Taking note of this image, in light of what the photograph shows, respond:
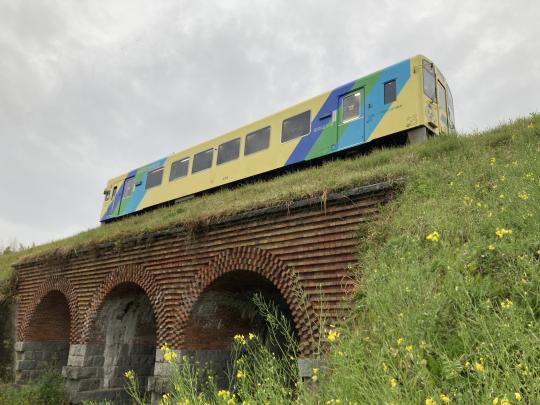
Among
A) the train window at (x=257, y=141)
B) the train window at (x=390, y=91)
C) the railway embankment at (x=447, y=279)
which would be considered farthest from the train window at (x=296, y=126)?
the railway embankment at (x=447, y=279)

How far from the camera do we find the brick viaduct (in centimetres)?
644

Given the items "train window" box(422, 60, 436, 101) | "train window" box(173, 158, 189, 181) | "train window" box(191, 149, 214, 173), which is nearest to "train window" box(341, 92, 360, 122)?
"train window" box(422, 60, 436, 101)

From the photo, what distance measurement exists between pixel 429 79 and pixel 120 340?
10.3 metres

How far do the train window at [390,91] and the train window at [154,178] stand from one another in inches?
355

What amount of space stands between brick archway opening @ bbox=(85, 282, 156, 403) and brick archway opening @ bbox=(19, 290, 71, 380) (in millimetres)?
2423

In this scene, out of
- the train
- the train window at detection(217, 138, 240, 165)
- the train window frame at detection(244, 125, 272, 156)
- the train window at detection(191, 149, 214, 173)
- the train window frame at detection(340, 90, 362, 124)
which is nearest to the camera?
the train

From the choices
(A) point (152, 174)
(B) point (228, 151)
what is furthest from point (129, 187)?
(B) point (228, 151)

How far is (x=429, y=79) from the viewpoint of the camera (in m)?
10.3

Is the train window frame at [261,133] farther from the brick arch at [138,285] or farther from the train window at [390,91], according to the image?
the brick arch at [138,285]

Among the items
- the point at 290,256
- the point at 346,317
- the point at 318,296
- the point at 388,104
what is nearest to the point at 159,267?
the point at 290,256

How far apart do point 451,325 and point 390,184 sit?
9.86ft

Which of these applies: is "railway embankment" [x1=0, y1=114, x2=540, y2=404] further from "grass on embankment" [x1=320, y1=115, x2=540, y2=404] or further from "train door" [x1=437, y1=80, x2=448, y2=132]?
"train door" [x1=437, y1=80, x2=448, y2=132]

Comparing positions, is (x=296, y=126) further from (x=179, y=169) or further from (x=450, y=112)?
(x=179, y=169)

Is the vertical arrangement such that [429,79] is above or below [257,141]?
above
